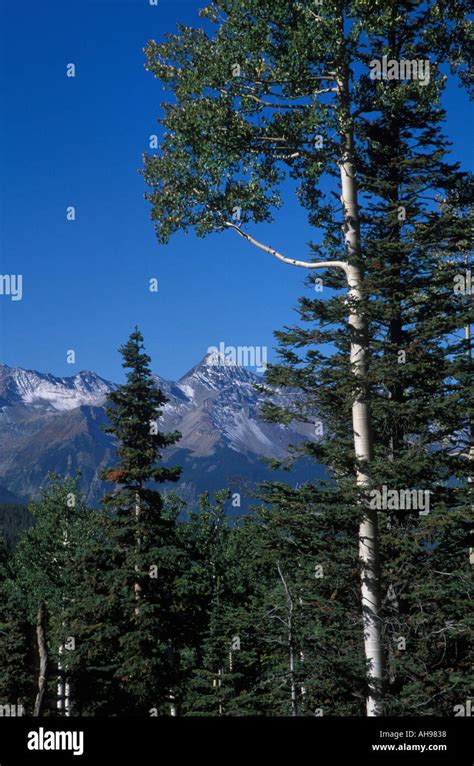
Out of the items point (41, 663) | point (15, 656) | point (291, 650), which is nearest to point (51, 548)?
point (15, 656)

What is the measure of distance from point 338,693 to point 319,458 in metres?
4.46

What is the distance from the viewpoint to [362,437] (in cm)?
1227

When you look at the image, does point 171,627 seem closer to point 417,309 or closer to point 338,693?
point 338,693

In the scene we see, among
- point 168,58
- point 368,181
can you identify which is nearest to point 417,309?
point 368,181

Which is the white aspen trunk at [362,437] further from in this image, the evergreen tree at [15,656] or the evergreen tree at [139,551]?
the evergreen tree at [15,656]

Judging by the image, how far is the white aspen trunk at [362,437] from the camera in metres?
11.6

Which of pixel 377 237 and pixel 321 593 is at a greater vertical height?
pixel 377 237

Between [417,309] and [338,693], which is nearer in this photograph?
[338,693]

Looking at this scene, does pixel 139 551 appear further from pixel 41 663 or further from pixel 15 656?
pixel 41 663

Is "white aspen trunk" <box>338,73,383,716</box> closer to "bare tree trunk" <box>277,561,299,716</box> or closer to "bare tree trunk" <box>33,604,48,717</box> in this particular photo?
"bare tree trunk" <box>277,561,299,716</box>

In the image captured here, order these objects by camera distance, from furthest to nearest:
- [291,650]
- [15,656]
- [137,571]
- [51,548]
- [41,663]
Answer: [51,548] → [15,656] → [137,571] → [291,650] → [41,663]

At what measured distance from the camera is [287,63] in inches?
475

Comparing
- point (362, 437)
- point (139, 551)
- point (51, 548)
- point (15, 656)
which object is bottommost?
point (15, 656)

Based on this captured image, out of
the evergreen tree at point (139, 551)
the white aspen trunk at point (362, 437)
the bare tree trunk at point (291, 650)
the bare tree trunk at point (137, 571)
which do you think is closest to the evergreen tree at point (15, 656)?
the evergreen tree at point (139, 551)
